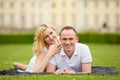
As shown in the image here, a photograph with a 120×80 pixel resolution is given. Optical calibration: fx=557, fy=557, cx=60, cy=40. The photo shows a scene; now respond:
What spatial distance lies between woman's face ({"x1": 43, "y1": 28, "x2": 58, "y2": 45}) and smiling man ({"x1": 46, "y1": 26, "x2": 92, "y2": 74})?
33 cm

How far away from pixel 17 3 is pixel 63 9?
Result: 5.75m

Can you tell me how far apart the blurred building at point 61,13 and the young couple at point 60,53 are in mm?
53758

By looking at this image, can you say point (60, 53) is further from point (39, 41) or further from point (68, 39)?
point (39, 41)

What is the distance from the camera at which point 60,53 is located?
10180 millimetres

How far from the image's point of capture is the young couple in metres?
10.0

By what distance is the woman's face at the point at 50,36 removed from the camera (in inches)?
408

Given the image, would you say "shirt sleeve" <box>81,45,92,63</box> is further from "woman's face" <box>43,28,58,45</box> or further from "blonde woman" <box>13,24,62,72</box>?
"woman's face" <box>43,28,58,45</box>

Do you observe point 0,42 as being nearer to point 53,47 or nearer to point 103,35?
point 103,35

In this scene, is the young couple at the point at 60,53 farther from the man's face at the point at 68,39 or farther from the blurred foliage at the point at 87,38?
the blurred foliage at the point at 87,38

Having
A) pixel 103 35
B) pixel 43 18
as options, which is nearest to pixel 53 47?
pixel 103 35

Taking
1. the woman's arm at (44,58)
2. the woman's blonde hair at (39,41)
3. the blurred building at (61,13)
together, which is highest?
the woman's blonde hair at (39,41)

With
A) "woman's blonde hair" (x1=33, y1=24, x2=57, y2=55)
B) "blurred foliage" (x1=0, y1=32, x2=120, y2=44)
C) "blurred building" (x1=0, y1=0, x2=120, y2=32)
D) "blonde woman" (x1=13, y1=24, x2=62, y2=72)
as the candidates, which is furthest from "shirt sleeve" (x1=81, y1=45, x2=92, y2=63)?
"blurred building" (x1=0, y1=0, x2=120, y2=32)

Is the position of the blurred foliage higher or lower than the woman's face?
lower

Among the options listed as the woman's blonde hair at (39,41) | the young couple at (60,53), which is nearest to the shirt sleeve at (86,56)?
the young couple at (60,53)
